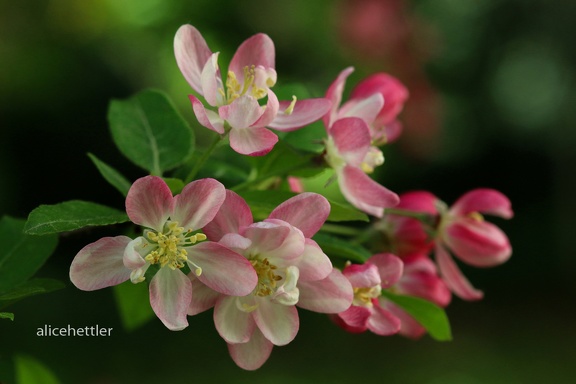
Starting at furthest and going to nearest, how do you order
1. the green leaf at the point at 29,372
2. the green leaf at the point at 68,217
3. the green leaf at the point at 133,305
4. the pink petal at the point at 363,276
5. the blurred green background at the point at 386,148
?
the blurred green background at the point at 386,148 → the green leaf at the point at 133,305 → the green leaf at the point at 29,372 → the pink petal at the point at 363,276 → the green leaf at the point at 68,217

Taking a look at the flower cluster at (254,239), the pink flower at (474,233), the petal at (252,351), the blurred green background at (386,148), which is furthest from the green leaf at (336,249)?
the blurred green background at (386,148)

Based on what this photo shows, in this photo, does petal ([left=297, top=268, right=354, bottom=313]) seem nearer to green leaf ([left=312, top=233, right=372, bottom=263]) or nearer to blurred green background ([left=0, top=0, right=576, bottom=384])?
green leaf ([left=312, top=233, right=372, bottom=263])

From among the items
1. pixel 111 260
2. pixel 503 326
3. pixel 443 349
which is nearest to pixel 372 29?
pixel 443 349

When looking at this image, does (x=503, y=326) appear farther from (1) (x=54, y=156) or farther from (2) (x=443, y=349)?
(1) (x=54, y=156)

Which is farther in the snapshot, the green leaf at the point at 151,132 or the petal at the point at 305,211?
the green leaf at the point at 151,132

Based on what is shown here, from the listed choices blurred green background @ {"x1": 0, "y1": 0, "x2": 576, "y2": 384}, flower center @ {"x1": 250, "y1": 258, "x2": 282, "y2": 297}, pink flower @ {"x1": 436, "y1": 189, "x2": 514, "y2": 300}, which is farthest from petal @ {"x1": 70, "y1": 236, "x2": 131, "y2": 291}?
blurred green background @ {"x1": 0, "y1": 0, "x2": 576, "y2": 384}

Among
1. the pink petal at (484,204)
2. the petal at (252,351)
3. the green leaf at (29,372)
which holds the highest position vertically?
the pink petal at (484,204)

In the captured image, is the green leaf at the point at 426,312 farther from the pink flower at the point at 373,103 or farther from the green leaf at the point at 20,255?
the green leaf at the point at 20,255

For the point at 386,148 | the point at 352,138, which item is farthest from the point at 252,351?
the point at 386,148

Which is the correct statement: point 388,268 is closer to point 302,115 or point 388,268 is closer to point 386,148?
point 302,115
